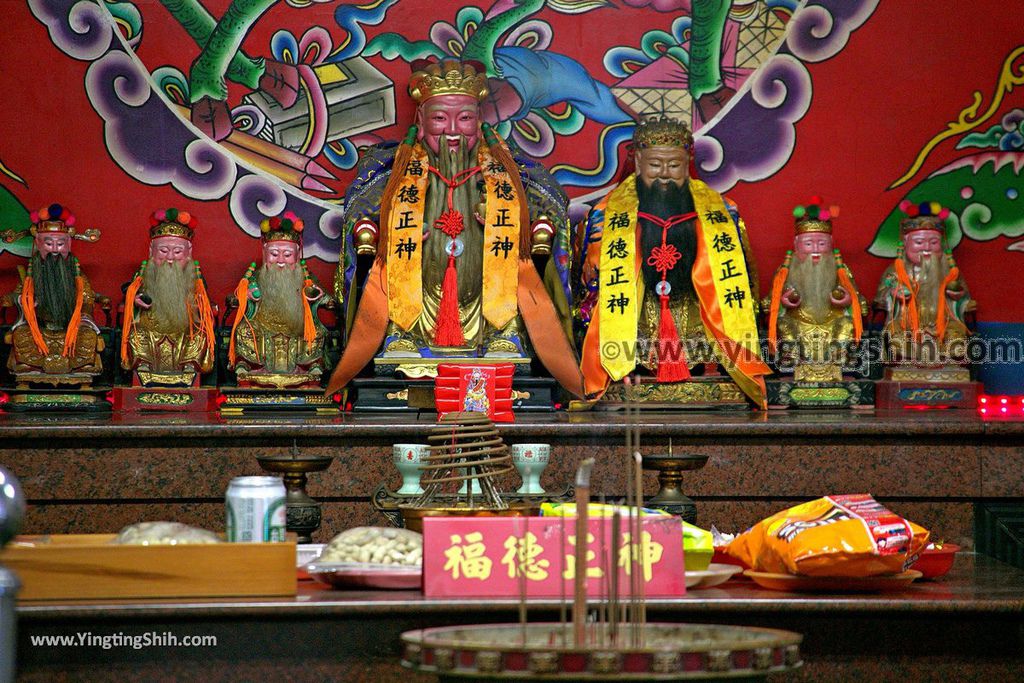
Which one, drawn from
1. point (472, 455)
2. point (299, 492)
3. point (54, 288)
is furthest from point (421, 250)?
point (472, 455)

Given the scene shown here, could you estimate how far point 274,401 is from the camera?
522 cm

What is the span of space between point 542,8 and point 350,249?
1472mm

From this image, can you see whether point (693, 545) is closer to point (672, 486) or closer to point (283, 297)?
point (672, 486)

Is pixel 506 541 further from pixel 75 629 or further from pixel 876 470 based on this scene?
pixel 876 470

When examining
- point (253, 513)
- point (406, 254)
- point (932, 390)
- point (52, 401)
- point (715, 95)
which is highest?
point (715, 95)

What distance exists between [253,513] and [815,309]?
377 centimetres

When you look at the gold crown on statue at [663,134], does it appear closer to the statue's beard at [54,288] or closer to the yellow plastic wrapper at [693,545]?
the statue's beard at [54,288]

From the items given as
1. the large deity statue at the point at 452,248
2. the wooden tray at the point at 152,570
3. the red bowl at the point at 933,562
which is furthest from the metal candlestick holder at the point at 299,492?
the large deity statue at the point at 452,248

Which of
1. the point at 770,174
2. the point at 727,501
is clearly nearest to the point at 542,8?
the point at 770,174

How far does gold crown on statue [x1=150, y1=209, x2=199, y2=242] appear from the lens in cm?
533

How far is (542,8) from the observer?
602cm

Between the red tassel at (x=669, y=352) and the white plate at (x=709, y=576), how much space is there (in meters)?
3.05

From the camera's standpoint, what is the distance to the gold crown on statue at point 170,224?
533 cm

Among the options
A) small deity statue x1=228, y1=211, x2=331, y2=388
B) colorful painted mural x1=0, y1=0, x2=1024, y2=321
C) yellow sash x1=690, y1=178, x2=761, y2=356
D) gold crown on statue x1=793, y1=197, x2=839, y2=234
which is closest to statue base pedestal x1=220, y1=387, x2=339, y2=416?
small deity statue x1=228, y1=211, x2=331, y2=388
